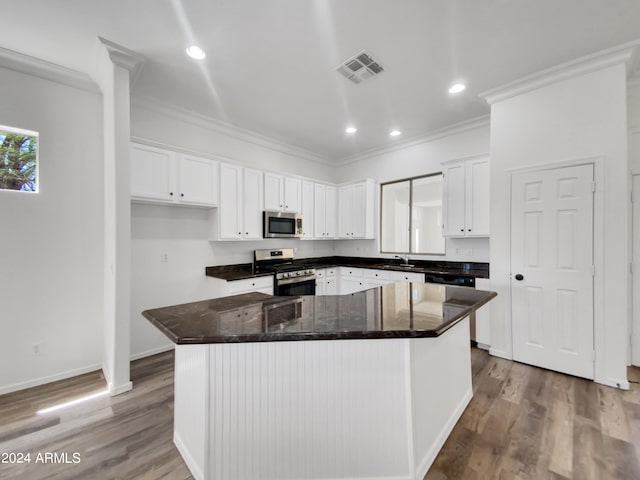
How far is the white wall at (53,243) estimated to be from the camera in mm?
2457

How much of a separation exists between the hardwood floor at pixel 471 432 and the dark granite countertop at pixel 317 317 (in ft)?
3.03

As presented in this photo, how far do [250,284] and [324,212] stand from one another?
2095mm

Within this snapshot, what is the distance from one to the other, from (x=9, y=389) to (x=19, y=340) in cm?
43

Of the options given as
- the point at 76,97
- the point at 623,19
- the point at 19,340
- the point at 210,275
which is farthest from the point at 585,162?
the point at 19,340

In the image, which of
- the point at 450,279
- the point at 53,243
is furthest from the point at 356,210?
the point at 53,243

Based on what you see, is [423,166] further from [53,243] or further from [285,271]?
[53,243]

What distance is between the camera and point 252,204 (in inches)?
152

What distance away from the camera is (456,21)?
80.9 inches

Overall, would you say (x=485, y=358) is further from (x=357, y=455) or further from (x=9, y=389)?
(x=9, y=389)

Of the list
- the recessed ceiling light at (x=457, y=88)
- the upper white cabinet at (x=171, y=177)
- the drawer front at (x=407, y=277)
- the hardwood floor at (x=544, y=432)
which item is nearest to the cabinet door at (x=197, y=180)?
the upper white cabinet at (x=171, y=177)

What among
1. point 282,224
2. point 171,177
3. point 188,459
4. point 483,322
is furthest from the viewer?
point 282,224

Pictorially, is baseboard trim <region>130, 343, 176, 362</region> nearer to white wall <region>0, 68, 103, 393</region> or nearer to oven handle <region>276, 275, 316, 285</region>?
white wall <region>0, 68, 103, 393</region>

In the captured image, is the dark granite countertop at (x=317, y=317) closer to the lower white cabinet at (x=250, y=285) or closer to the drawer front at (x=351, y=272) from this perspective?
the lower white cabinet at (x=250, y=285)

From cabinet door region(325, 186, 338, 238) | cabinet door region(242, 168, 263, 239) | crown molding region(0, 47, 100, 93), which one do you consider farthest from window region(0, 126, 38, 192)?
cabinet door region(325, 186, 338, 238)
